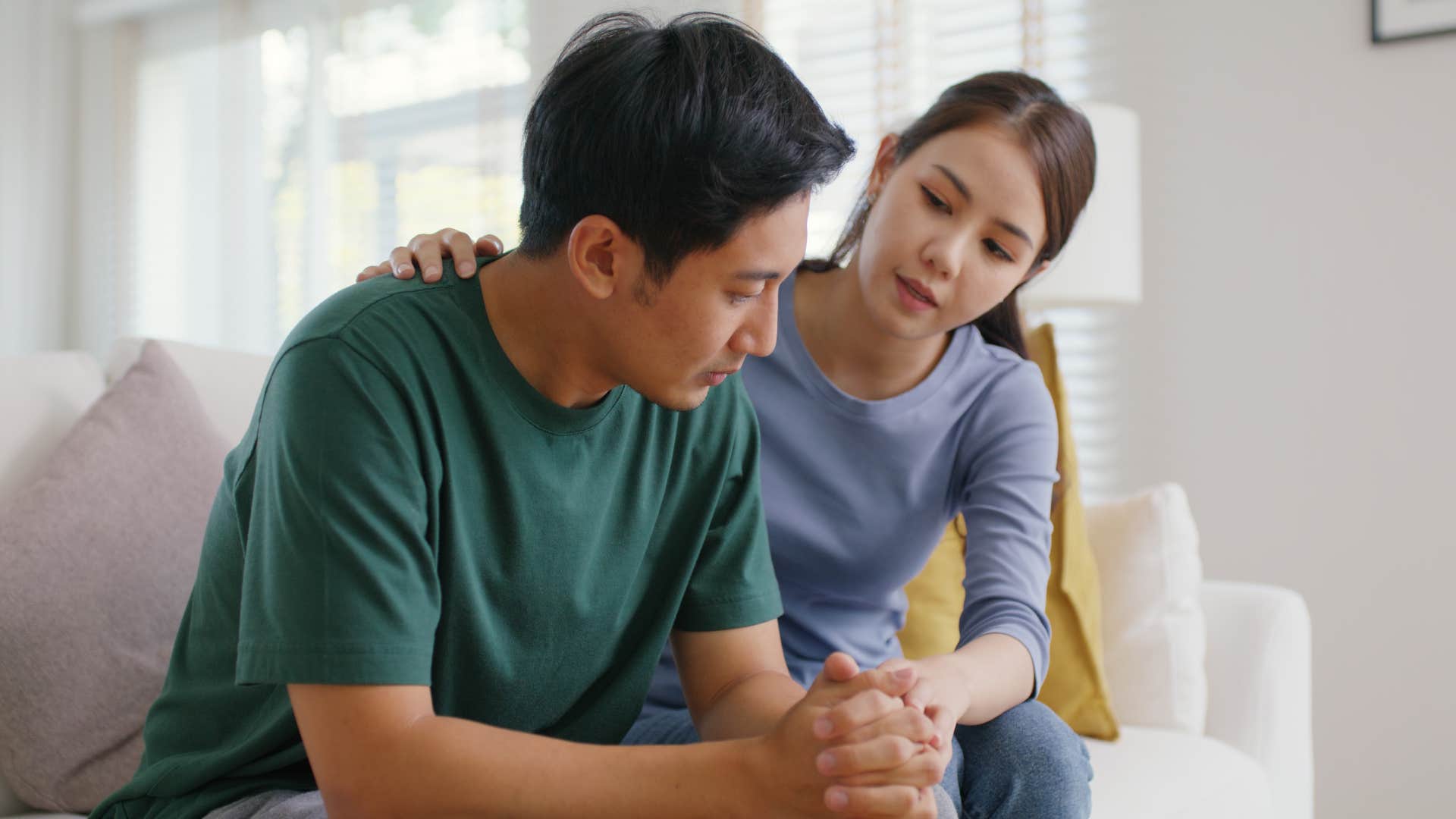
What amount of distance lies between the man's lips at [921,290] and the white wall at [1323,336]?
4.76ft

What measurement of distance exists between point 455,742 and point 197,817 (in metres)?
0.28

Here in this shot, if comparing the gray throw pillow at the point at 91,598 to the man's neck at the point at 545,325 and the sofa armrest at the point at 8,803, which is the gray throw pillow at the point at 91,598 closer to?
the sofa armrest at the point at 8,803

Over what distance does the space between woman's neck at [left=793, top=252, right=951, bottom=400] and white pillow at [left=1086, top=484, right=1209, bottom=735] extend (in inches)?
25.8

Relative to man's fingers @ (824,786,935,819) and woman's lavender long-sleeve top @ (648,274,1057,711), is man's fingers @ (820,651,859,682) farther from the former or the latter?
woman's lavender long-sleeve top @ (648,274,1057,711)

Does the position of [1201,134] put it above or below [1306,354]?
above

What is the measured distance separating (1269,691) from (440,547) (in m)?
1.41

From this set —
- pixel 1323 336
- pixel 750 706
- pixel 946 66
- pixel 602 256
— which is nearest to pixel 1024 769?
pixel 750 706

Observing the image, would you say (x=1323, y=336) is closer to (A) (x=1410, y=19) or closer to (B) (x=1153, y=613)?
(A) (x=1410, y=19)

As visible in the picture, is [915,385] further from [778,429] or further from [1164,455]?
[1164,455]

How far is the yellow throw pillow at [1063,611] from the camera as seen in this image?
1.72 meters

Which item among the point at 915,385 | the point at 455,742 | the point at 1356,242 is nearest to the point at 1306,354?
the point at 1356,242

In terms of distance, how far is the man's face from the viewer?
96cm

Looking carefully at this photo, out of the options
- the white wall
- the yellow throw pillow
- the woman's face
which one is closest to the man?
the woman's face

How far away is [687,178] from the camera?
3.05 feet
